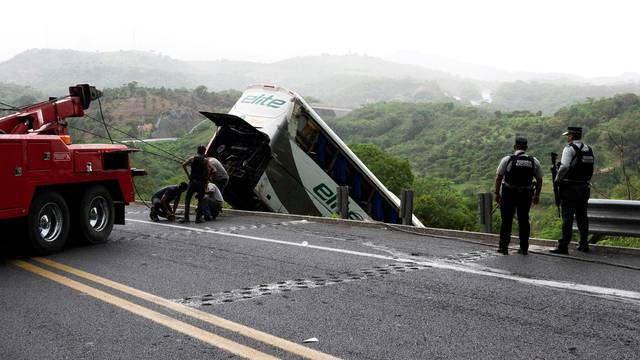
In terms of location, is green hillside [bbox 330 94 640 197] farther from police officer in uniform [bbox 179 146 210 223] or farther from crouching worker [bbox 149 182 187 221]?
police officer in uniform [bbox 179 146 210 223]

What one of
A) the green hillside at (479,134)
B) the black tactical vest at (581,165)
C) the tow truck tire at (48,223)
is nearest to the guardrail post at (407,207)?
the black tactical vest at (581,165)

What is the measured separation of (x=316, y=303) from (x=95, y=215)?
5.32 m

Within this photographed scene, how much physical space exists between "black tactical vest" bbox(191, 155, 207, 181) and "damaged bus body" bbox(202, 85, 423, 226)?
2.60 m

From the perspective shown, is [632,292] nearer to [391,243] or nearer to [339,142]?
[391,243]

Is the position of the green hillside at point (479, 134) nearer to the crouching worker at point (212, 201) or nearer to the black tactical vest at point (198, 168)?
the crouching worker at point (212, 201)

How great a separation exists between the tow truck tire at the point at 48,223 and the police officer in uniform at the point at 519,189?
619 centimetres

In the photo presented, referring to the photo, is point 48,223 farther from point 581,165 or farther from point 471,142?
point 471,142

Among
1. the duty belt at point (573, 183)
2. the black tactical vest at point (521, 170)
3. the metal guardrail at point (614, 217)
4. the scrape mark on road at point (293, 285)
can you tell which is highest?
the black tactical vest at point (521, 170)

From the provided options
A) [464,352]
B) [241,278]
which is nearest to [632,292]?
[464,352]

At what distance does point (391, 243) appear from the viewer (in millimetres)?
9086

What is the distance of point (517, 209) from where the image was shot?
810cm

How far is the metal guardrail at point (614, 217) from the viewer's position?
8.33 metres

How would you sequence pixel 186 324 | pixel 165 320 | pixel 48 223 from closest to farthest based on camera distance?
pixel 186 324 → pixel 165 320 → pixel 48 223

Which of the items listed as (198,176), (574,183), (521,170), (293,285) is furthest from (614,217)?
→ (198,176)
